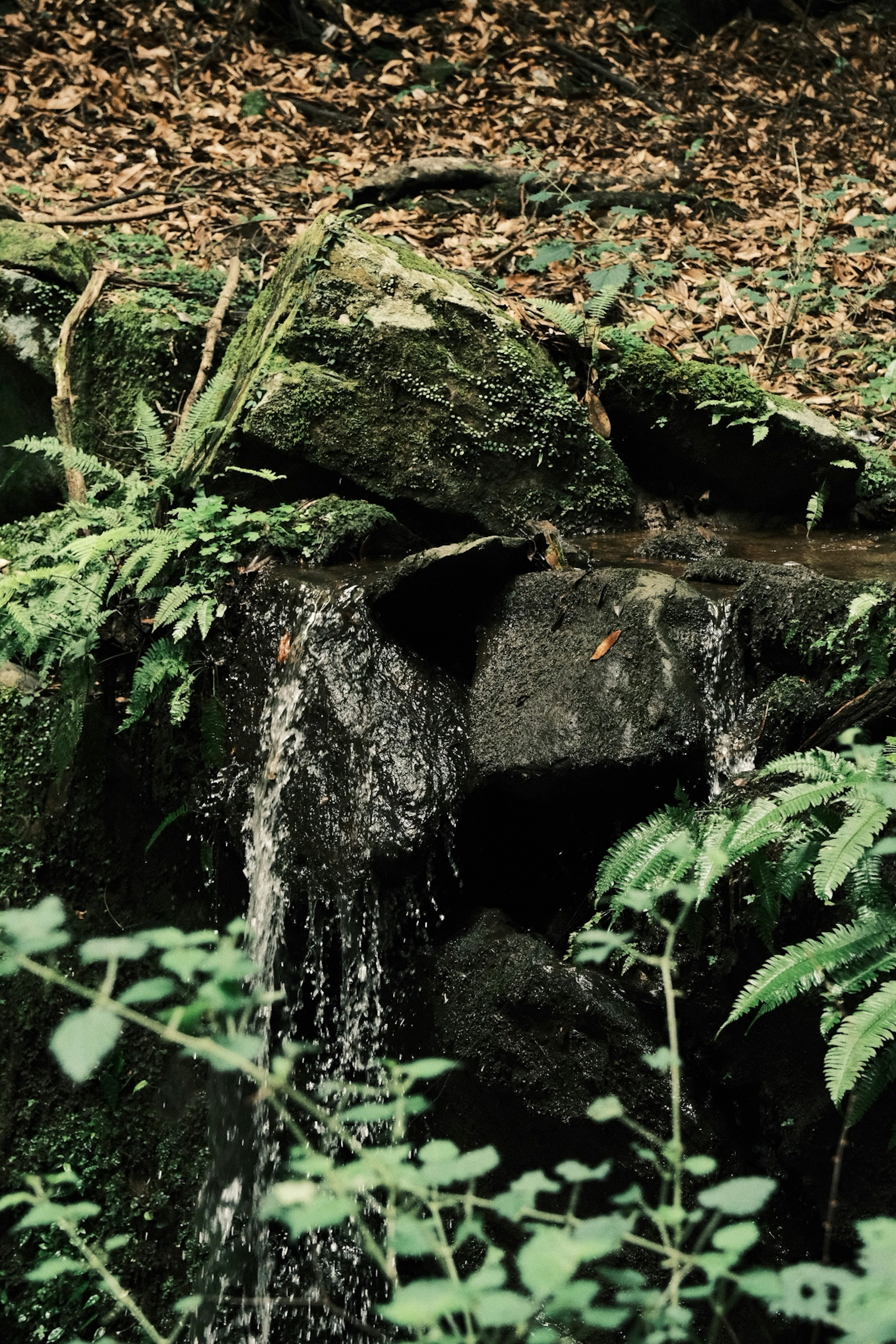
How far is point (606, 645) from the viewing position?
4281 mm

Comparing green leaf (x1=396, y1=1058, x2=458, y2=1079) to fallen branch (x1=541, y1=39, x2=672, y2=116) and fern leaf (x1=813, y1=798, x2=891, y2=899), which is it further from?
fallen branch (x1=541, y1=39, x2=672, y2=116)

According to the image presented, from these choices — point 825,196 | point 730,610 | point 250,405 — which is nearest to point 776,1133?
point 730,610

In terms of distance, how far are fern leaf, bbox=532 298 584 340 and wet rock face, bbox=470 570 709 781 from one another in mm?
2257

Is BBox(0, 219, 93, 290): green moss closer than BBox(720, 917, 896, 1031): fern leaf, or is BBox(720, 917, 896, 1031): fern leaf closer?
BBox(720, 917, 896, 1031): fern leaf

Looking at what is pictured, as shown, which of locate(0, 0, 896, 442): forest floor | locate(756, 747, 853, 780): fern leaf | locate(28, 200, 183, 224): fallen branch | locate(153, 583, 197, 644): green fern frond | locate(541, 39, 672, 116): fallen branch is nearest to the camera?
locate(756, 747, 853, 780): fern leaf

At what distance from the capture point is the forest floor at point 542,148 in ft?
24.2

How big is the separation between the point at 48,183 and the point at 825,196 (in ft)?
20.5

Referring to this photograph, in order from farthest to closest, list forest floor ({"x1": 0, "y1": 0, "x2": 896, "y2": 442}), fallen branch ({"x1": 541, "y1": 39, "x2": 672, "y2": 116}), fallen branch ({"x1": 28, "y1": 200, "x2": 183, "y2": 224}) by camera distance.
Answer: fallen branch ({"x1": 541, "y1": 39, "x2": 672, "y2": 116}), fallen branch ({"x1": 28, "y1": 200, "x2": 183, "y2": 224}), forest floor ({"x1": 0, "y1": 0, "x2": 896, "y2": 442})

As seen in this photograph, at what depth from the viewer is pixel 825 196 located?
8.11 m

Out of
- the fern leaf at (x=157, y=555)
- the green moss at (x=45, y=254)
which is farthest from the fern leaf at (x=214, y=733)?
the green moss at (x=45, y=254)

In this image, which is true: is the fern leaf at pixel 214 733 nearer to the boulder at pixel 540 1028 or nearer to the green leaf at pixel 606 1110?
the boulder at pixel 540 1028

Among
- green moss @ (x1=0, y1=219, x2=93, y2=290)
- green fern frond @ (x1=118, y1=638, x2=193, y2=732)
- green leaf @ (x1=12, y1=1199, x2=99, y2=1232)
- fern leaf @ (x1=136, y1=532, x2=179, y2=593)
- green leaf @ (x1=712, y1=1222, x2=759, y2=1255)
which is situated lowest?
green fern frond @ (x1=118, y1=638, x2=193, y2=732)

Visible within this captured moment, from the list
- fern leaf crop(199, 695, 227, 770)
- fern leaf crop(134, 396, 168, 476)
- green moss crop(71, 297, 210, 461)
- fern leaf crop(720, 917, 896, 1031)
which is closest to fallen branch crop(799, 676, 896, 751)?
fern leaf crop(720, 917, 896, 1031)

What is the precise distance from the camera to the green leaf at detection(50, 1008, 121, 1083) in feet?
3.96
